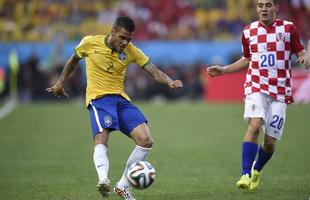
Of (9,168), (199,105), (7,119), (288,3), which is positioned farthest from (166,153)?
(288,3)

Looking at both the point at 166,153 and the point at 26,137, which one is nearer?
the point at 166,153

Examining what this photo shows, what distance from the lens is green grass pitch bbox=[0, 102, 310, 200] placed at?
9258 millimetres

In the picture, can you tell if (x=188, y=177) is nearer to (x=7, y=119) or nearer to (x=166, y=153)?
(x=166, y=153)

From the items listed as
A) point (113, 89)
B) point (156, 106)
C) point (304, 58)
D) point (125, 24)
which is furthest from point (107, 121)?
point (156, 106)

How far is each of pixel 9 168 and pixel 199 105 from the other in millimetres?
16702

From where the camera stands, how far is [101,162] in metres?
8.40

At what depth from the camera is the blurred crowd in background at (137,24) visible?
31.2 m

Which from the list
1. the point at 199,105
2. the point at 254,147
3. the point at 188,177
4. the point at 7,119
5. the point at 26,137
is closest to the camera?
the point at 254,147

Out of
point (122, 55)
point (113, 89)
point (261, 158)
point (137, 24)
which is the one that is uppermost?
point (122, 55)

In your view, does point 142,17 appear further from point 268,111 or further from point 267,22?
point 268,111

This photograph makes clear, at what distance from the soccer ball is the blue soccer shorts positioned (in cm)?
67

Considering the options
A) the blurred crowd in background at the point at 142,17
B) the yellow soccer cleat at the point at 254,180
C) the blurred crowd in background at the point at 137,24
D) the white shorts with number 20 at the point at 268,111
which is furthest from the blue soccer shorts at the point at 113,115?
the blurred crowd in background at the point at 142,17

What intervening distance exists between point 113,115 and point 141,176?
966mm

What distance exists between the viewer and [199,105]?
28156 millimetres
